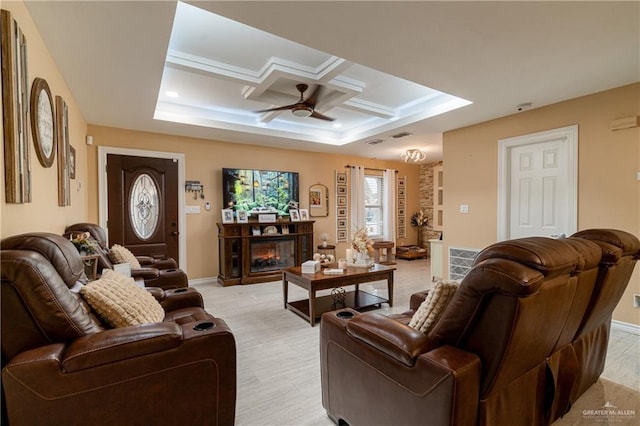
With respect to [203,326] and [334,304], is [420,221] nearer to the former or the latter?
[334,304]

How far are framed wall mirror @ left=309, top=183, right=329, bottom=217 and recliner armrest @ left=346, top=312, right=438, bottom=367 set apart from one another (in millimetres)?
4801

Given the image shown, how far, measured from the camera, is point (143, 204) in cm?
459

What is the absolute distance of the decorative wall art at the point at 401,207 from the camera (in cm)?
779

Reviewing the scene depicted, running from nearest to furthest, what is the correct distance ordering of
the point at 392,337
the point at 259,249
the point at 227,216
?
A: the point at 392,337
the point at 227,216
the point at 259,249

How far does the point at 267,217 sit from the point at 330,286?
2.45m

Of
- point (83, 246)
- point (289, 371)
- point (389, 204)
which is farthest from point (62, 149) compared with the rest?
point (389, 204)

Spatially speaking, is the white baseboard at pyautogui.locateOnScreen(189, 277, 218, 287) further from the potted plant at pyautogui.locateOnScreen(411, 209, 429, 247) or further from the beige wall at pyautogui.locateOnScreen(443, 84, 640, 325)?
the potted plant at pyautogui.locateOnScreen(411, 209, 429, 247)

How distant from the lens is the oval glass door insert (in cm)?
453

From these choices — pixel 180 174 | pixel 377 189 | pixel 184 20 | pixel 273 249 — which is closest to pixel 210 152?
pixel 180 174

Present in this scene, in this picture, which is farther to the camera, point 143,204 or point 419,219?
point 419,219

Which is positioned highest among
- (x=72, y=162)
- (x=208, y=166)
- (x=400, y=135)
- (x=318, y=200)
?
(x=400, y=135)

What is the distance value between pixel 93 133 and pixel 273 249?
10.4ft

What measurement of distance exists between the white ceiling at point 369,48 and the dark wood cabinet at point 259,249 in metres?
2.13

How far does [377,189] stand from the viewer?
756cm
